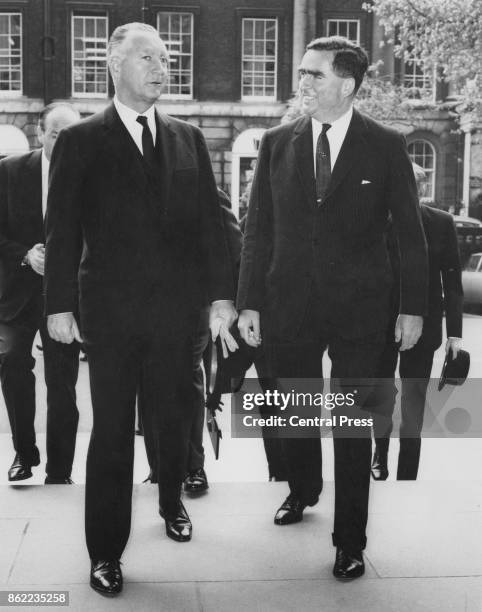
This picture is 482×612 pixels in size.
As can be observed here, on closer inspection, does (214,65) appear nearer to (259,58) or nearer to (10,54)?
(259,58)

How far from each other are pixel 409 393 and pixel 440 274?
0.65 m

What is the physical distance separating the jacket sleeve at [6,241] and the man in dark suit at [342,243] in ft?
5.61

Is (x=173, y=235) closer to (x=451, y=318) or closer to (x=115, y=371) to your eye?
(x=115, y=371)

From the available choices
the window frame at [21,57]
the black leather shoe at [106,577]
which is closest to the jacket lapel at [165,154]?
the black leather shoe at [106,577]

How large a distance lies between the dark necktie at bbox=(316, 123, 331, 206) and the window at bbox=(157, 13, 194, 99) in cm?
2646

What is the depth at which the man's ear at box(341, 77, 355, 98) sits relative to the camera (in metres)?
3.77

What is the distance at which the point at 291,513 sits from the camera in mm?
4277

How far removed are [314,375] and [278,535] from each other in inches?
27.9

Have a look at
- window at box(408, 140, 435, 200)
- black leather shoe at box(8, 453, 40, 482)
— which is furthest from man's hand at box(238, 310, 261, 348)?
window at box(408, 140, 435, 200)

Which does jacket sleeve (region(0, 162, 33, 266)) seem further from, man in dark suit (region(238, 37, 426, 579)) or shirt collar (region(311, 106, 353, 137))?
shirt collar (region(311, 106, 353, 137))

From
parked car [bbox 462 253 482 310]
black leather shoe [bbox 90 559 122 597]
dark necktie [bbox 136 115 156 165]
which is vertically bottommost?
parked car [bbox 462 253 482 310]

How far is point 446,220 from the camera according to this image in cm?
526

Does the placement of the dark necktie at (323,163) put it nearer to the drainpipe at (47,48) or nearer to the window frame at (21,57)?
the drainpipe at (47,48)

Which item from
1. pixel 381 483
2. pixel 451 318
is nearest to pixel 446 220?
pixel 451 318
